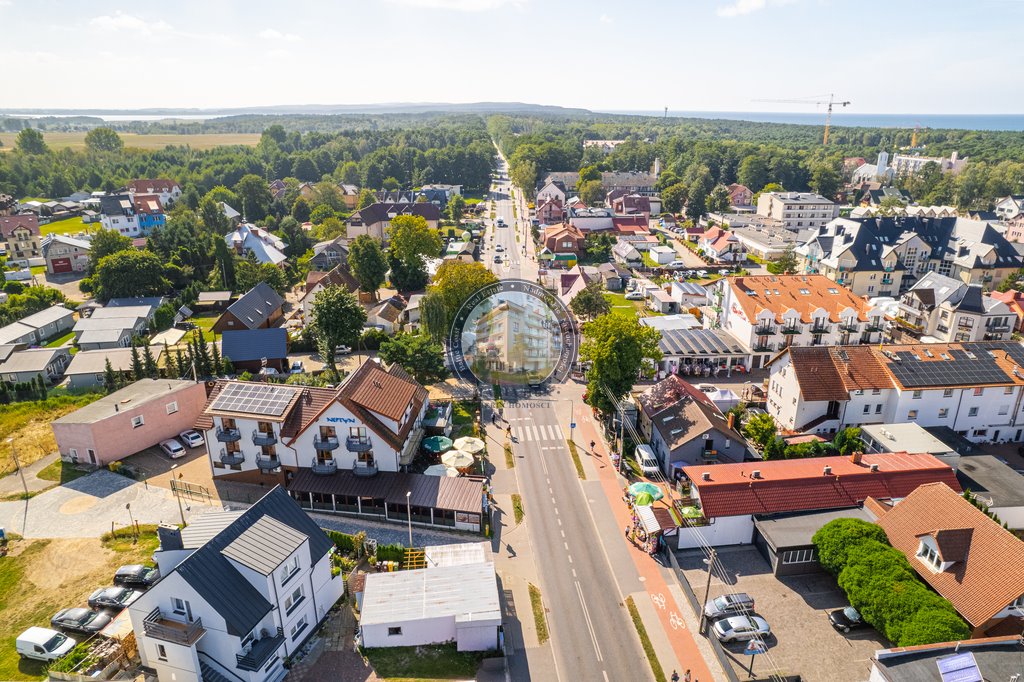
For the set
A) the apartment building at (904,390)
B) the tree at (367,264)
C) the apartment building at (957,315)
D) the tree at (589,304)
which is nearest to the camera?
the apartment building at (904,390)

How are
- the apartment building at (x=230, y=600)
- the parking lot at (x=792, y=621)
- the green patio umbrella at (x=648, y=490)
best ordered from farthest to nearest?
the green patio umbrella at (x=648, y=490) → the parking lot at (x=792, y=621) → the apartment building at (x=230, y=600)

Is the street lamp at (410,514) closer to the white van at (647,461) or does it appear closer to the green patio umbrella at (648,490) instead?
the green patio umbrella at (648,490)


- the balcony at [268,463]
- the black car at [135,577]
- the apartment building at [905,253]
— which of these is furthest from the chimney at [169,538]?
the apartment building at [905,253]

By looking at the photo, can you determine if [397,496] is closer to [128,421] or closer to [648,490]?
[648,490]

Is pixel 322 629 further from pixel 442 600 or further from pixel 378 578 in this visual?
pixel 442 600

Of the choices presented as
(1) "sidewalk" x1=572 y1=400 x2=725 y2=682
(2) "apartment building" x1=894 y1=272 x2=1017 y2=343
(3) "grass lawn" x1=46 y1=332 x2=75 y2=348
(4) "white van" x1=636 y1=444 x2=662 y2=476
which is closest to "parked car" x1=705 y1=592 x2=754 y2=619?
(1) "sidewalk" x1=572 y1=400 x2=725 y2=682

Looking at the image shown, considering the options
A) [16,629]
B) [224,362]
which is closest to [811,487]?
[16,629]
